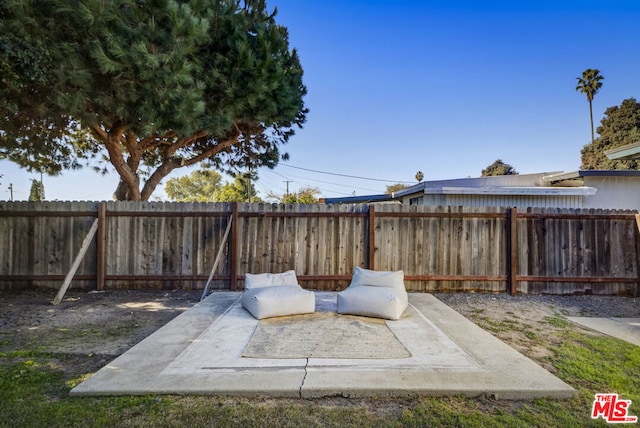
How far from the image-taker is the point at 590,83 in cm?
3030

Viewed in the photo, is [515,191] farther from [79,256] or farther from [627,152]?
[79,256]

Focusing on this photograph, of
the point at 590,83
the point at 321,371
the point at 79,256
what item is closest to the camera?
the point at 321,371

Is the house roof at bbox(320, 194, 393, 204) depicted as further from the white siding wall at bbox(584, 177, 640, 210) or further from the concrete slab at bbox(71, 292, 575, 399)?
the concrete slab at bbox(71, 292, 575, 399)

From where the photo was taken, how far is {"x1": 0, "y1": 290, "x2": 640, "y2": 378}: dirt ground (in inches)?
138

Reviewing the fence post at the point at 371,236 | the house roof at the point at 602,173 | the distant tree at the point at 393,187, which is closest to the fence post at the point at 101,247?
the fence post at the point at 371,236

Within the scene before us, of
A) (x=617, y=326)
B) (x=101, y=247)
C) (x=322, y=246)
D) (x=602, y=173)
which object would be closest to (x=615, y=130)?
(x=602, y=173)

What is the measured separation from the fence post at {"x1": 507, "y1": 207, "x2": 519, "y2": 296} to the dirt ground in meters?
0.25

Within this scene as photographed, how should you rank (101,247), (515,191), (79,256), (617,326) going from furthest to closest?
(515,191), (101,247), (79,256), (617,326)

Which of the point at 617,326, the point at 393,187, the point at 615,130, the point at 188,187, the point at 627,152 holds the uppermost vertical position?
the point at 615,130

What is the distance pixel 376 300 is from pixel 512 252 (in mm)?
3406

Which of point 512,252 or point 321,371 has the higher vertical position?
point 512,252

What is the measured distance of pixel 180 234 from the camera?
6105 millimetres

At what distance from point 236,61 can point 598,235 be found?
25.8 feet

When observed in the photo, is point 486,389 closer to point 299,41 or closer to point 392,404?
point 392,404
